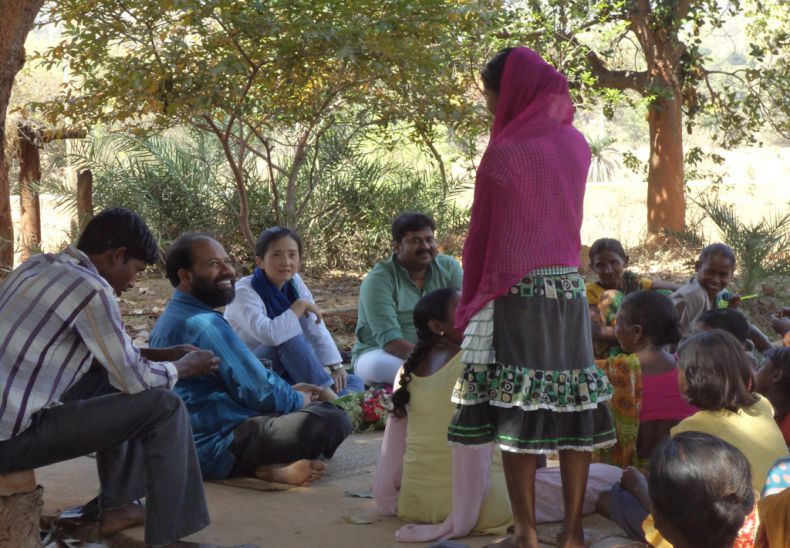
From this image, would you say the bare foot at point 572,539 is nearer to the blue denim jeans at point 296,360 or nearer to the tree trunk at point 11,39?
the blue denim jeans at point 296,360

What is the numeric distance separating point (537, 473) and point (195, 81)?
4980mm

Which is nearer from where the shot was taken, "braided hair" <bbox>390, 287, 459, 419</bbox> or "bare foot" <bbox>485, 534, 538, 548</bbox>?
"bare foot" <bbox>485, 534, 538, 548</bbox>

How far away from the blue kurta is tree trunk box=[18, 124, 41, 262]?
22.7 feet

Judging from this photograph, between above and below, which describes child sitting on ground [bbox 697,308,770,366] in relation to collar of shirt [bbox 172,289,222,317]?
below

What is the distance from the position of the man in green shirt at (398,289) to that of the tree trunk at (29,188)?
19.9ft

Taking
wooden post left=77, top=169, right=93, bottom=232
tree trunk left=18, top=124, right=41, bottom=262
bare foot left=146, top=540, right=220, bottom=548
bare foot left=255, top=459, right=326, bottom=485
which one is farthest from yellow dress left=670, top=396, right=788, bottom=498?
tree trunk left=18, top=124, right=41, bottom=262

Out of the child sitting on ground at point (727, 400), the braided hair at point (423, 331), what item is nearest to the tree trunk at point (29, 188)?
the braided hair at point (423, 331)

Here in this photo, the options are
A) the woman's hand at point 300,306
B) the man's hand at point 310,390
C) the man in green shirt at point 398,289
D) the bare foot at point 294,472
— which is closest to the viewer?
the bare foot at point 294,472

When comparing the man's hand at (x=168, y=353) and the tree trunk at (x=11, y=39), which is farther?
the tree trunk at (x=11, y=39)

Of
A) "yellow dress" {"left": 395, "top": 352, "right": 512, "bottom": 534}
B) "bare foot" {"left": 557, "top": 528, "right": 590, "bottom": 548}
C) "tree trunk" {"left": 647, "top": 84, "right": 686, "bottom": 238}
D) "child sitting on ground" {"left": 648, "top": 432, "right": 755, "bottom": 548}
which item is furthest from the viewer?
"tree trunk" {"left": 647, "top": 84, "right": 686, "bottom": 238}

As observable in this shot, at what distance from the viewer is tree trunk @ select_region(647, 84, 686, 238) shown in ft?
43.3

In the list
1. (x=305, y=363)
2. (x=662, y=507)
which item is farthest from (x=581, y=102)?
(x=662, y=507)

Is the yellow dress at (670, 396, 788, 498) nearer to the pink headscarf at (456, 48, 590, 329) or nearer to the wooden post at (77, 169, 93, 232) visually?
the pink headscarf at (456, 48, 590, 329)

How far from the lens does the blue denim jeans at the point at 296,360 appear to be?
563cm
